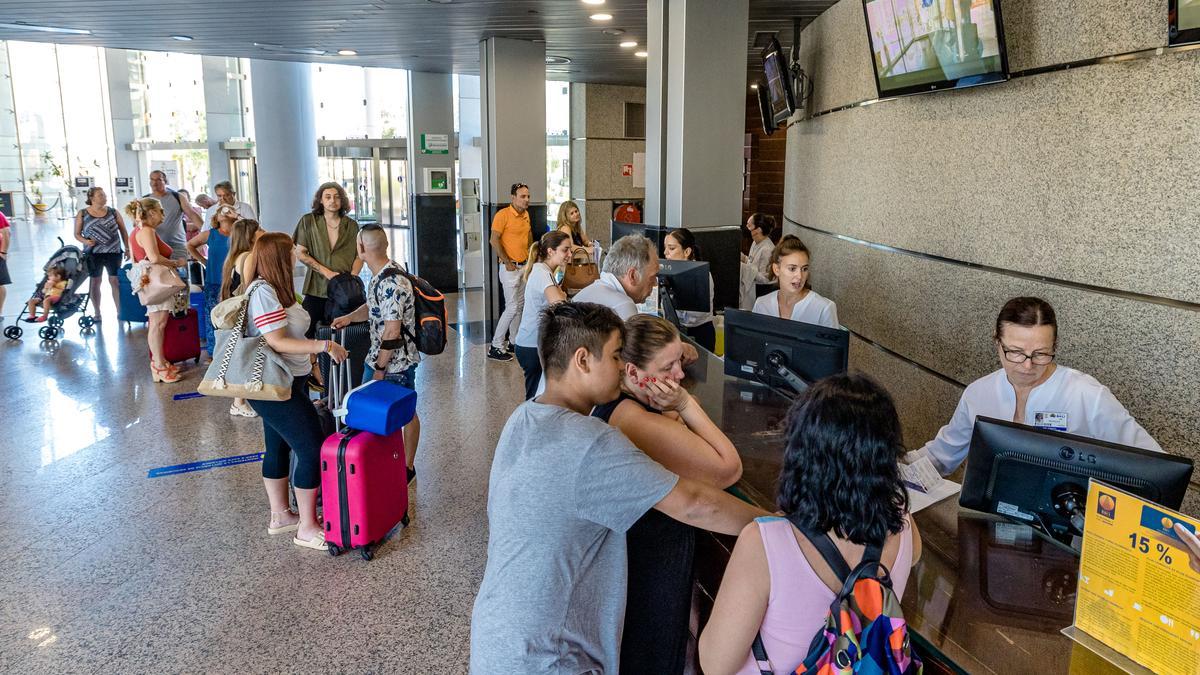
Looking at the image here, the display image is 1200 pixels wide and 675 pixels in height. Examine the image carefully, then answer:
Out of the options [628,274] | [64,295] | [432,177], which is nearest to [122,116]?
[432,177]

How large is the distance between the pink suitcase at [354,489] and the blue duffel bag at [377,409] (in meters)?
0.10

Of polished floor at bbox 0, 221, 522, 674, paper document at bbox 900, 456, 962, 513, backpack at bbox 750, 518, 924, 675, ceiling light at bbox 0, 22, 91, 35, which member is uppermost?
ceiling light at bbox 0, 22, 91, 35

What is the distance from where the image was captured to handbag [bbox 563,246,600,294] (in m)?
6.82

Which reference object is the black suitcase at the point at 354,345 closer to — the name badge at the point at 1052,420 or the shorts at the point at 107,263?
the name badge at the point at 1052,420

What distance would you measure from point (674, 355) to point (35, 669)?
274 centimetres

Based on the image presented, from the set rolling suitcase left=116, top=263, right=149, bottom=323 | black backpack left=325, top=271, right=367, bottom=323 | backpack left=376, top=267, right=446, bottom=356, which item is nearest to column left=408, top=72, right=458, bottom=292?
rolling suitcase left=116, top=263, right=149, bottom=323

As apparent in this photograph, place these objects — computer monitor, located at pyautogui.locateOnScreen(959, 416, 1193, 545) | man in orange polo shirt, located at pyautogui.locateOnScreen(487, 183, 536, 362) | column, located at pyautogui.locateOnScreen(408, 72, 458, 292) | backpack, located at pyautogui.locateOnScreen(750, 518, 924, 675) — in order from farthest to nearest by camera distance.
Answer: column, located at pyautogui.locateOnScreen(408, 72, 458, 292), man in orange polo shirt, located at pyautogui.locateOnScreen(487, 183, 536, 362), computer monitor, located at pyautogui.locateOnScreen(959, 416, 1193, 545), backpack, located at pyautogui.locateOnScreen(750, 518, 924, 675)

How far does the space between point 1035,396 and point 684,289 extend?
7.03ft

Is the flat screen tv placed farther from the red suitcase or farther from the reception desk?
the red suitcase

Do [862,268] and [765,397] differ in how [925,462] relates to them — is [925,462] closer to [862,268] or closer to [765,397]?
[765,397]

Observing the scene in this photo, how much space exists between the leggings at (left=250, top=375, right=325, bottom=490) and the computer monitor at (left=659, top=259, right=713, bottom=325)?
194 cm

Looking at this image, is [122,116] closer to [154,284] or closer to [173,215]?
[173,215]

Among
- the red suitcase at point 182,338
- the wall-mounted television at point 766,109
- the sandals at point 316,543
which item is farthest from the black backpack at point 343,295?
the wall-mounted television at point 766,109

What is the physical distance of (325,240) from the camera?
20.7 ft
